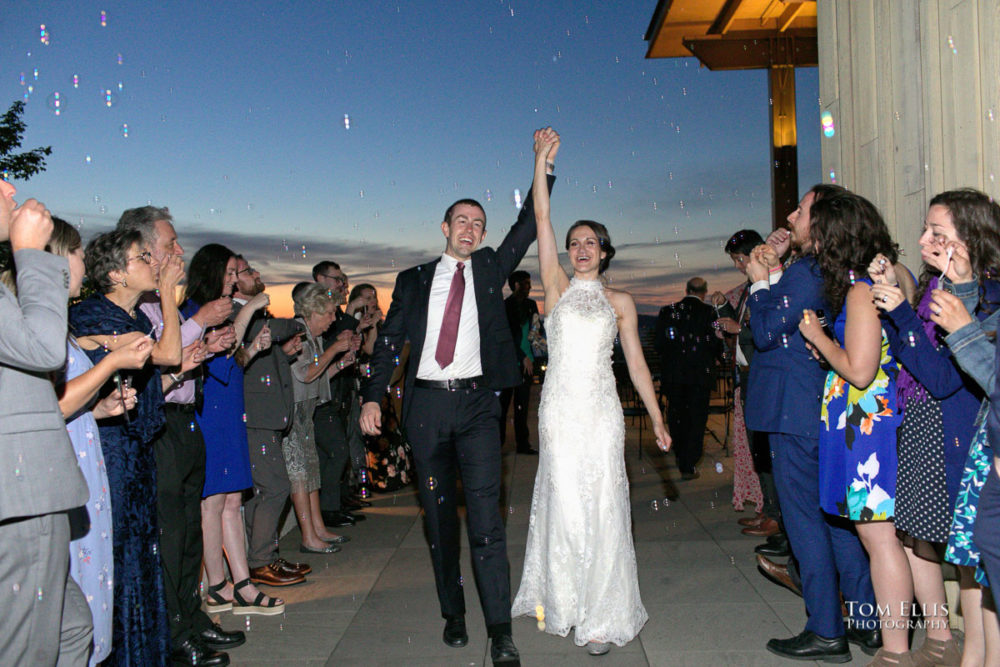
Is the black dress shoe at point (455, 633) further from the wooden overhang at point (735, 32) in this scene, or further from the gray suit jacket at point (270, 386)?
the wooden overhang at point (735, 32)

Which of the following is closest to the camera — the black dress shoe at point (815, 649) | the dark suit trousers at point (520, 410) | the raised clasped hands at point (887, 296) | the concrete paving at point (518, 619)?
the raised clasped hands at point (887, 296)

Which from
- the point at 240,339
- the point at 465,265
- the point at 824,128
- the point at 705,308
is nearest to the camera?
the point at 465,265

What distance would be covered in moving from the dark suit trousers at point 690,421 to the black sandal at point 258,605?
16.8ft

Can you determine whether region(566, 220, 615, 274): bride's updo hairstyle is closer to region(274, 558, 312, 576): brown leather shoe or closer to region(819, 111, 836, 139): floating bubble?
region(819, 111, 836, 139): floating bubble

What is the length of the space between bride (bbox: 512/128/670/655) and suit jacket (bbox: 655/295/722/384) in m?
4.31

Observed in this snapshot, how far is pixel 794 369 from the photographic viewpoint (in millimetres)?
3748

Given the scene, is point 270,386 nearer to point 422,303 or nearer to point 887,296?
point 422,303

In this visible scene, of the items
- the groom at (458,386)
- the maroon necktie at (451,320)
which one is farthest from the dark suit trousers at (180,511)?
the maroon necktie at (451,320)

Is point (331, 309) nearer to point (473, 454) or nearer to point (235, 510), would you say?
point (235, 510)

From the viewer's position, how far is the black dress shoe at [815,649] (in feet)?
11.8

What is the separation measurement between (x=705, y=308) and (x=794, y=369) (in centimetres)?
482

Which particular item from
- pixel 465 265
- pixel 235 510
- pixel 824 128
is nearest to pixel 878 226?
pixel 465 265

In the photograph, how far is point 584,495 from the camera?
13.0ft

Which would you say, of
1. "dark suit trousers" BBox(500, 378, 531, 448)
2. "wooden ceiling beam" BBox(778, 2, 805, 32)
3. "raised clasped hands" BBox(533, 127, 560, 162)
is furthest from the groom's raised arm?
"dark suit trousers" BBox(500, 378, 531, 448)
